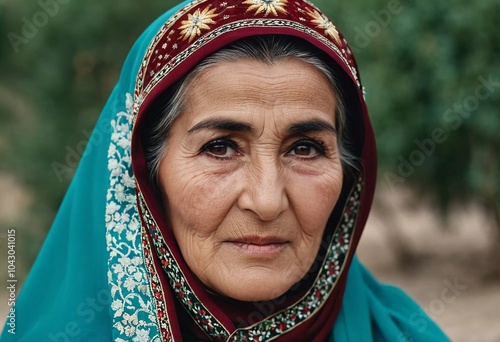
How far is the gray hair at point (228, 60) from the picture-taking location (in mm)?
2193

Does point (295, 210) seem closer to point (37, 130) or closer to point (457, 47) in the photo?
point (457, 47)

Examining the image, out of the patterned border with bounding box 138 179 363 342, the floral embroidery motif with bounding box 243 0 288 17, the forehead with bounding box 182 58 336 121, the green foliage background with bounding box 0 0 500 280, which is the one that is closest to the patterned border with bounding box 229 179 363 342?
the patterned border with bounding box 138 179 363 342

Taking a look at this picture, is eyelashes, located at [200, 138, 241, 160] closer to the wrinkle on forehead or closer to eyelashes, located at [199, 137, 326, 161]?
eyelashes, located at [199, 137, 326, 161]

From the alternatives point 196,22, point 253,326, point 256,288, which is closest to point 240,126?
point 196,22

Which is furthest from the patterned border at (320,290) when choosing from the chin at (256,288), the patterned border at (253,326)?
the chin at (256,288)

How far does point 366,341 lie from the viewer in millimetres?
2514

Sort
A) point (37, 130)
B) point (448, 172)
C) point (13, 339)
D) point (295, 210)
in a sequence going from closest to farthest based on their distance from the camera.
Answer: point (295, 210) < point (13, 339) < point (448, 172) < point (37, 130)

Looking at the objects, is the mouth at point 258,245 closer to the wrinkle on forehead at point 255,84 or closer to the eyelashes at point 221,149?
the eyelashes at point 221,149

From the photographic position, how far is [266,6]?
223 cm

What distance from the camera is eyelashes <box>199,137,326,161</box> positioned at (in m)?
2.23

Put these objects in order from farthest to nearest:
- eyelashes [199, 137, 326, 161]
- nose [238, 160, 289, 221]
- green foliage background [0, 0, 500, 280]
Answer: green foliage background [0, 0, 500, 280] < eyelashes [199, 137, 326, 161] < nose [238, 160, 289, 221]

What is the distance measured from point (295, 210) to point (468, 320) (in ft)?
14.3

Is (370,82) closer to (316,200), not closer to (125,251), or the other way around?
(316,200)

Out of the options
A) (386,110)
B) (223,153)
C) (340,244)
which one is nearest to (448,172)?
(386,110)
